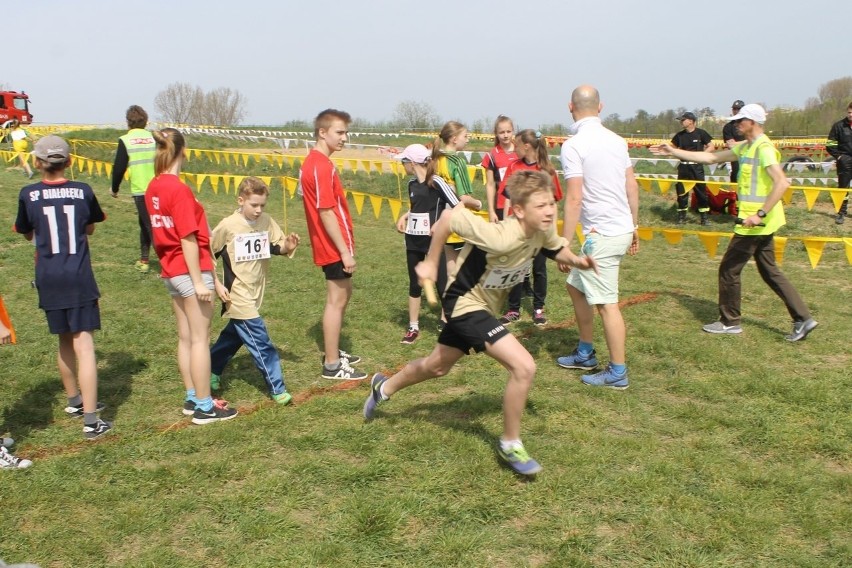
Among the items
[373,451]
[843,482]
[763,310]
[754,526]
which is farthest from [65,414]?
[763,310]

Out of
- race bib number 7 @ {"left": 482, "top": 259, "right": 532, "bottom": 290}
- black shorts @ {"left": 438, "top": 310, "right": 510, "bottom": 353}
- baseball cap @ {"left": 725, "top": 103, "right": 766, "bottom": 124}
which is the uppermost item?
baseball cap @ {"left": 725, "top": 103, "right": 766, "bottom": 124}

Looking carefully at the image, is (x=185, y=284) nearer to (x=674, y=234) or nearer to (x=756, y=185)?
(x=756, y=185)

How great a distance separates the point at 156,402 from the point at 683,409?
12.1ft

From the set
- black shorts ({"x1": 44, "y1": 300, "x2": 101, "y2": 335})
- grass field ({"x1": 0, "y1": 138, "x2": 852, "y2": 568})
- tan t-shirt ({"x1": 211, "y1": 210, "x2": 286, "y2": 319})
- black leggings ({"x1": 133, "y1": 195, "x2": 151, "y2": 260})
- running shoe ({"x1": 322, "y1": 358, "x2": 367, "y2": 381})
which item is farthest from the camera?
black leggings ({"x1": 133, "y1": 195, "x2": 151, "y2": 260})

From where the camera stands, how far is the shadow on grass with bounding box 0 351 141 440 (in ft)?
15.0

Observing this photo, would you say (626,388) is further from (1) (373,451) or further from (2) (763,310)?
(2) (763,310)

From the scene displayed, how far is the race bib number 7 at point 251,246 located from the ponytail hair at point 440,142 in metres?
1.68

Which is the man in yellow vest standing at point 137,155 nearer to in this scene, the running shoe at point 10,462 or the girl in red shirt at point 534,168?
the girl in red shirt at point 534,168

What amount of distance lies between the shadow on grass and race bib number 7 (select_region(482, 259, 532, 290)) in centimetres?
278

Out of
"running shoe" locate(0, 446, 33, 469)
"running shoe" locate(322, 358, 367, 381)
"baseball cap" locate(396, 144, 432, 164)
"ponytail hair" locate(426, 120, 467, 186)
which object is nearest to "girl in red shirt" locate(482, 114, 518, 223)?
"ponytail hair" locate(426, 120, 467, 186)

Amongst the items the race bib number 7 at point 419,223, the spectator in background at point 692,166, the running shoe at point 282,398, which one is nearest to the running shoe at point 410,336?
the race bib number 7 at point 419,223

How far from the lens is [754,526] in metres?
3.28

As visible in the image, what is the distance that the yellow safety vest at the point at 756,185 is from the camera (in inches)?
234

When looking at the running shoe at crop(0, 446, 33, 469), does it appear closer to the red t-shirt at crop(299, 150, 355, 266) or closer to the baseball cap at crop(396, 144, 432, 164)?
the red t-shirt at crop(299, 150, 355, 266)
